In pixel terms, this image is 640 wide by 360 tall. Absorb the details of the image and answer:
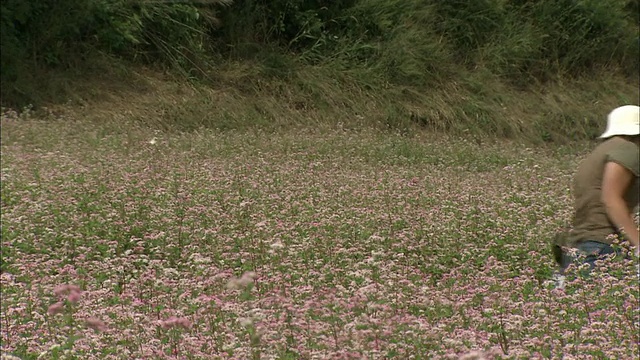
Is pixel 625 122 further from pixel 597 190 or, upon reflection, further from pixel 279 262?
pixel 279 262

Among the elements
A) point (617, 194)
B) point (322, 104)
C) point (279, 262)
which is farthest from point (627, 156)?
point (322, 104)

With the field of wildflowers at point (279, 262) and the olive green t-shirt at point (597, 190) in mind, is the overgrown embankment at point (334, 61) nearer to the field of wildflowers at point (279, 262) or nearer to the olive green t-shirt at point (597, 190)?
the field of wildflowers at point (279, 262)

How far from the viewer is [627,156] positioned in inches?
215

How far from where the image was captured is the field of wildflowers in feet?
13.2

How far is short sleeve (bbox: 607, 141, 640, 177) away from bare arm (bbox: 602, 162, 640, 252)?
0.08 feet

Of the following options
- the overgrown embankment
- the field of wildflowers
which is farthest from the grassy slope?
the field of wildflowers

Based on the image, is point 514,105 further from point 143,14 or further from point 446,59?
point 143,14

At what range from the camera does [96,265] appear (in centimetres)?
616

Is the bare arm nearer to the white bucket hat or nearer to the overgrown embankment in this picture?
the white bucket hat

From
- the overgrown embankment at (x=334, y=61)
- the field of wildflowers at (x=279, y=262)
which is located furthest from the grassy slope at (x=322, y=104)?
the field of wildflowers at (x=279, y=262)

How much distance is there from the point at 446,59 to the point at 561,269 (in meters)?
16.7

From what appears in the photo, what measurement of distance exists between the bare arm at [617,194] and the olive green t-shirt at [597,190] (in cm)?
4

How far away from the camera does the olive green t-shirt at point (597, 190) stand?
5.48 m

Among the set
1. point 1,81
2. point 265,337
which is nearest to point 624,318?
point 265,337
